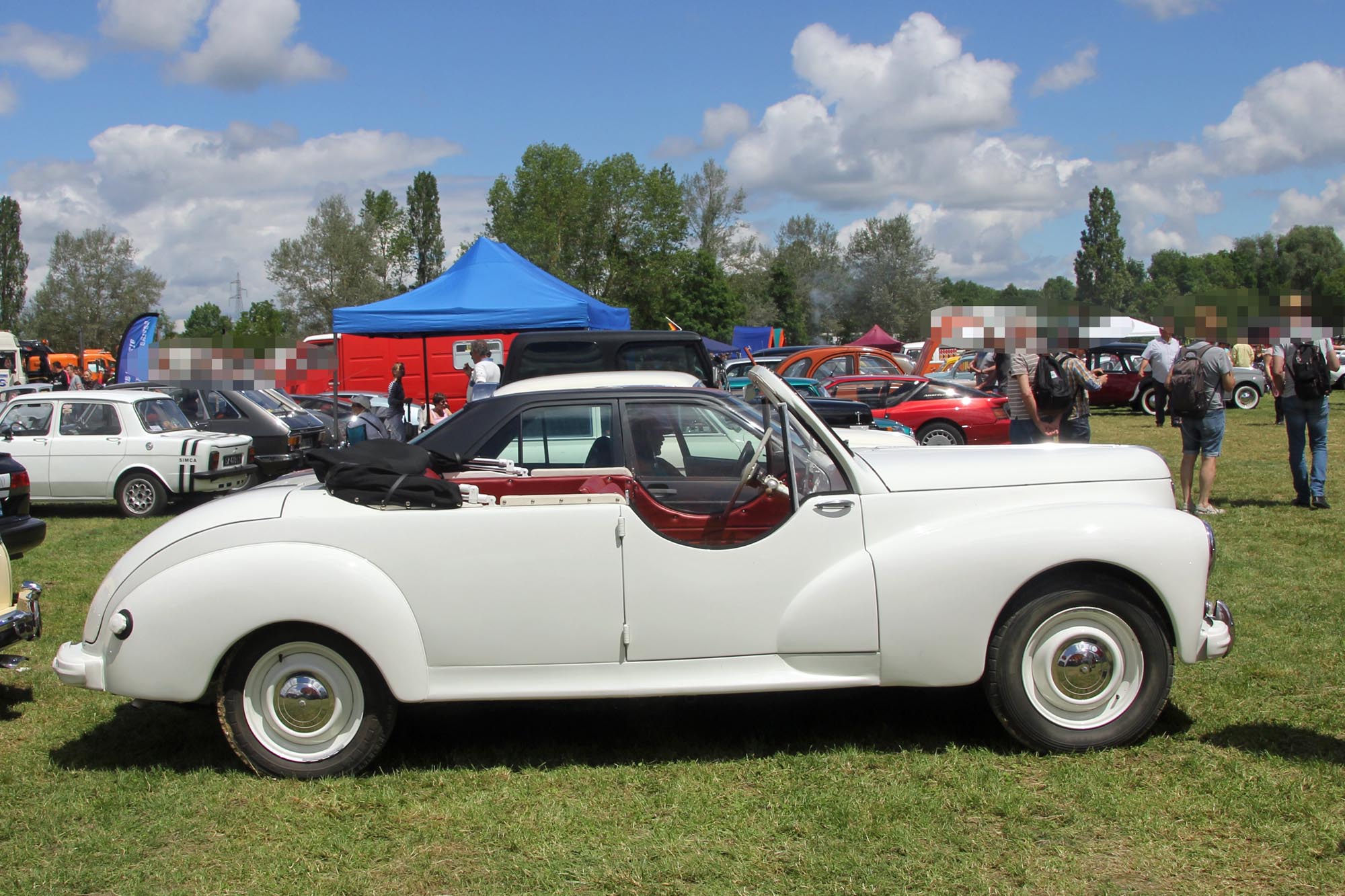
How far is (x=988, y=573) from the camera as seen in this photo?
12.8ft

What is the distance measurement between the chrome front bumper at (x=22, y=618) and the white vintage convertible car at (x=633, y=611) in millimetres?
1069

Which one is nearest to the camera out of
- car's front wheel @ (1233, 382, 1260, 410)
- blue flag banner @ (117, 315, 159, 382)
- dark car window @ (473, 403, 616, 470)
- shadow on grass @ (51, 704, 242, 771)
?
shadow on grass @ (51, 704, 242, 771)

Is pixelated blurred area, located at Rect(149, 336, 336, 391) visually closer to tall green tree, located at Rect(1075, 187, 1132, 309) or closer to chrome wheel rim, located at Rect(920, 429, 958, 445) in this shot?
chrome wheel rim, located at Rect(920, 429, 958, 445)

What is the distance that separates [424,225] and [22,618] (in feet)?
254

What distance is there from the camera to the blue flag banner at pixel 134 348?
19.9m

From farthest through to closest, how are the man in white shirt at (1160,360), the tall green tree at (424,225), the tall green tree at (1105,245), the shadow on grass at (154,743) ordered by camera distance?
the tall green tree at (1105,245) < the tall green tree at (424,225) < the man in white shirt at (1160,360) < the shadow on grass at (154,743)

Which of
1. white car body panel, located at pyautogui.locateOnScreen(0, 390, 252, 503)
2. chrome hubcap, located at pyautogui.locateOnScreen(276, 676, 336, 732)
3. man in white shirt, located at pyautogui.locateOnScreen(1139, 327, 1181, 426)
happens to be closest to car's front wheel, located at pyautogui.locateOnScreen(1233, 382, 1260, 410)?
man in white shirt, located at pyautogui.locateOnScreen(1139, 327, 1181, 426)

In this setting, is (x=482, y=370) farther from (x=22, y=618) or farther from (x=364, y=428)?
(x=22, y=618)

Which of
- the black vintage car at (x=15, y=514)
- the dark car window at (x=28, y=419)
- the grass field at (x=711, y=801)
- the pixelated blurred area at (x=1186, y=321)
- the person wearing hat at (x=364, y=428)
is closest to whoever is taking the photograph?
the grass field at (x=711, y=801)

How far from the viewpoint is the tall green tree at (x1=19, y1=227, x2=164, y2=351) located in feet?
232

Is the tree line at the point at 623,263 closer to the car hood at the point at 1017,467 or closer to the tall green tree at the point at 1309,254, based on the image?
the tall green tree at the point at 1309,254

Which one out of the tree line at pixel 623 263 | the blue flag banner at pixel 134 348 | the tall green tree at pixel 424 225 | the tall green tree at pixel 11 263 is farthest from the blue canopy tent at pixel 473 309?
the tall green tree at pixel 11 263

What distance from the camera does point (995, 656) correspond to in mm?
3939

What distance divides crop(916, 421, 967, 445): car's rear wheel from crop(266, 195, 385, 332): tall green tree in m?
60.2
